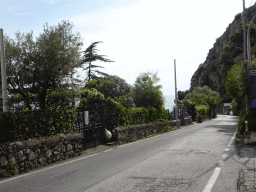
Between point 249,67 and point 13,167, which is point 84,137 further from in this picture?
point 249,67

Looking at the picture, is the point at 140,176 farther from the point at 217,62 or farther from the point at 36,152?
the point at 217,62

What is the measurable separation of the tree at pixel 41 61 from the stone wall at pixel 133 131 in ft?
16.0

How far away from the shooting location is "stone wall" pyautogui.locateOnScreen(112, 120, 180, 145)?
1624 cm

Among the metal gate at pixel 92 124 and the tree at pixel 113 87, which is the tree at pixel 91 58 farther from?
the metal gate at pixel 92 124

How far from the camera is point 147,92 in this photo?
99.2 feet

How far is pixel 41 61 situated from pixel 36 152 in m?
8.16

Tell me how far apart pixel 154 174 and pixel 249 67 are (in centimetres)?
885

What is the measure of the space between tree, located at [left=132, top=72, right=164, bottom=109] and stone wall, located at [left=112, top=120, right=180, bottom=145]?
4.45 metres

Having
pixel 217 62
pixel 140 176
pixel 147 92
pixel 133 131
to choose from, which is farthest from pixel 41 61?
pixel 217 62

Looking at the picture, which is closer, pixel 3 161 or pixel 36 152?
pixel 3 161

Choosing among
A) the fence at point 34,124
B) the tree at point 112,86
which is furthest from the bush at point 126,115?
the fence at point 34,124

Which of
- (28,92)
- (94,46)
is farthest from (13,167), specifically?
(94,46)

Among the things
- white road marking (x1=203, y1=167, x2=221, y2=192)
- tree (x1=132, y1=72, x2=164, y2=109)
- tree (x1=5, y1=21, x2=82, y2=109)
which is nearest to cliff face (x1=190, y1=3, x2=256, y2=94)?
tree (x1=132, y1=72, x2=164, y2=109)

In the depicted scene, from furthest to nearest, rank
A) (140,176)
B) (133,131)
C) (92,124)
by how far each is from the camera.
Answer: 1. (133,131)
2. (92,124)
3. (140,176)
